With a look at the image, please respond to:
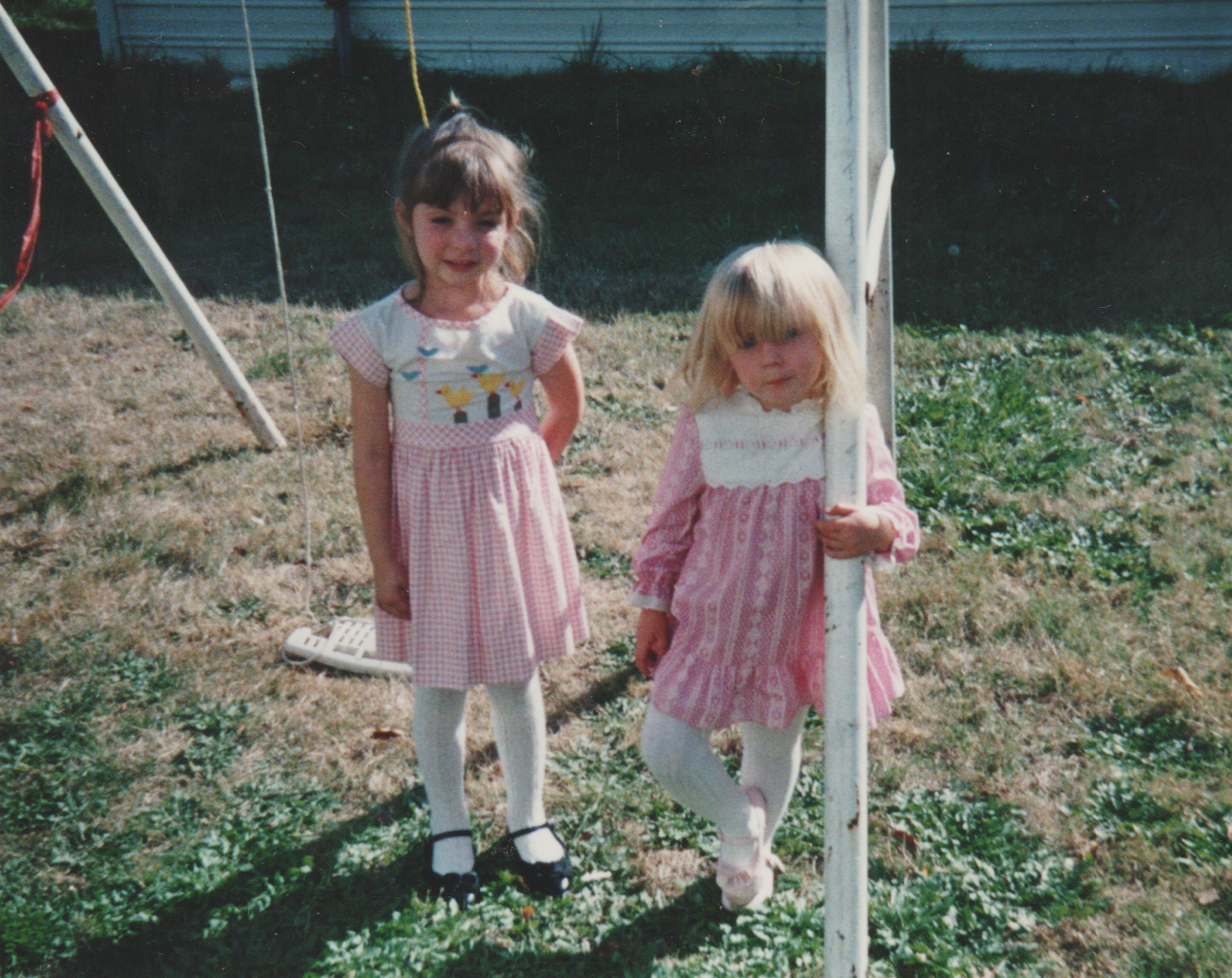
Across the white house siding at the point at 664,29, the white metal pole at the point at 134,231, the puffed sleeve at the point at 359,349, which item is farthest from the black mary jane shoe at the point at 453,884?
the white house siding at the point at 664,29

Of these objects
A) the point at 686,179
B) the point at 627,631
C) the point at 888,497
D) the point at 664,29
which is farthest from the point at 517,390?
the point at 664,29

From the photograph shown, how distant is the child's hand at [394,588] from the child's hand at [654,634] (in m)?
Result: 0.49

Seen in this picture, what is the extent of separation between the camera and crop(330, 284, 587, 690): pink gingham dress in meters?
2.07

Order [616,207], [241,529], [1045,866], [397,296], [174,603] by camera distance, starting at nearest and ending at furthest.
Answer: [397,296] < [1045,866] < [174,603] < [241,529] < [616,207]

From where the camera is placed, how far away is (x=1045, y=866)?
7.45 ft

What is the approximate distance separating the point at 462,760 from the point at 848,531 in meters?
1.11

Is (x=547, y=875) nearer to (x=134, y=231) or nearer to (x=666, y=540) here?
(x=666, y=540)

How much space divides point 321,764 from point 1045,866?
5.65ft

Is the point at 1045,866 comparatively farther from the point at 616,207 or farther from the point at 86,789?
the point at 616,207

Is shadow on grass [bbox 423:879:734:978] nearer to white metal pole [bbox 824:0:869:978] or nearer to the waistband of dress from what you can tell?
white metal pole [bbox 824:0:869:978]

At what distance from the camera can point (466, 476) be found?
6.92 feet

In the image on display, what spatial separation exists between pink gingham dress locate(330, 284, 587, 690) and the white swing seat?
90 centimetres

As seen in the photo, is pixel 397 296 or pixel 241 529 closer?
pixel 397 296

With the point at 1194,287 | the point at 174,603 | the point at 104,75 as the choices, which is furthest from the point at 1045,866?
the point at 104,75
